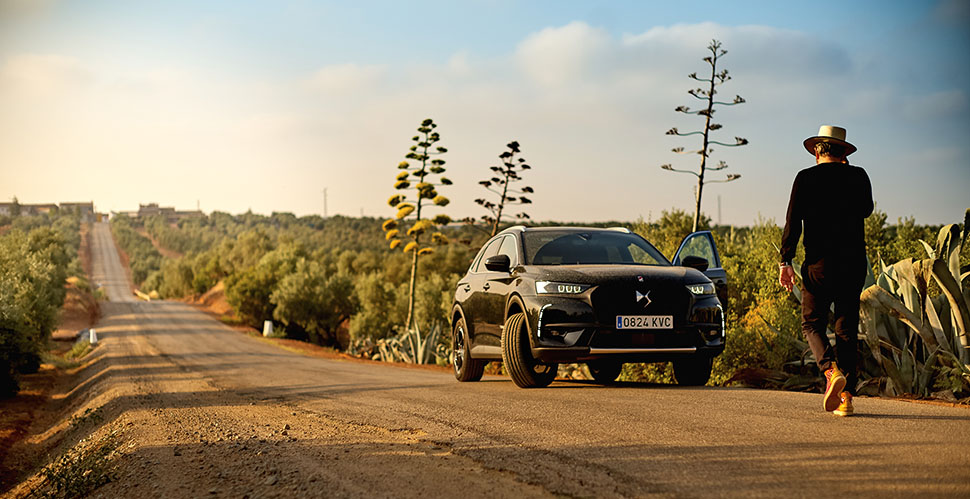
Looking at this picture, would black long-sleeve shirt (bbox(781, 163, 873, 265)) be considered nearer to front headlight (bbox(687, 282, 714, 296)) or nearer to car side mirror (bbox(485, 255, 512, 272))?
front headlight (bbox(687, 282, 714, 296))

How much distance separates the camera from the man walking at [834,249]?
6578 millimetres

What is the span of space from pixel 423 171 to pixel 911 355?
82.4 feet

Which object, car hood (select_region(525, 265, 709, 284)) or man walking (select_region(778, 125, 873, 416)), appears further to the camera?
car hood (select_region(525, 265, 709, 284))

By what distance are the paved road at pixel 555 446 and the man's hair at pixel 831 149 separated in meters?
2.09

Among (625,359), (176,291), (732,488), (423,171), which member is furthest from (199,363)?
(176,291)

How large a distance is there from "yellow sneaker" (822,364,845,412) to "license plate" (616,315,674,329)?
226 centimetres

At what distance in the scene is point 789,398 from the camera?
26.0ft

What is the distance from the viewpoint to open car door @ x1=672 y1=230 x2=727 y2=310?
10.2m

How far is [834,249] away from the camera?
6.61 m

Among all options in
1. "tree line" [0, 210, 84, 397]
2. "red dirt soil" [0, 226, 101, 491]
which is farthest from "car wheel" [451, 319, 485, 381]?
"tree line" [0, 210, 84, 397]

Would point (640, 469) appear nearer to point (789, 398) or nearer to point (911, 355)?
point (789, 398)

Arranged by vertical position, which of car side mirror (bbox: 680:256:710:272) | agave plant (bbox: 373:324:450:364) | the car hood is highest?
car side mirror (bbox: 680:256:710:272)

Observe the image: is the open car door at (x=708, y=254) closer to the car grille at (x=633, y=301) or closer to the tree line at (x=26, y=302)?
the car grille at (x=633, y=301)

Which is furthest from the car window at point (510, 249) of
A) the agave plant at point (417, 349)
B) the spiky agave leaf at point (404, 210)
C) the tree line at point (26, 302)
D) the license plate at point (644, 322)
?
the spiky agave leaf at point (404, 210)
